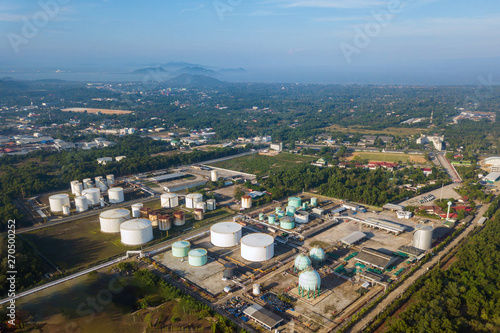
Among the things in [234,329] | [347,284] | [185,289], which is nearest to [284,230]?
[347,284]

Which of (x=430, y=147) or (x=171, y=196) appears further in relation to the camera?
(x=430, y=147)

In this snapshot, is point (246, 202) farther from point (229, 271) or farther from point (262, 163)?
point (262, 163)

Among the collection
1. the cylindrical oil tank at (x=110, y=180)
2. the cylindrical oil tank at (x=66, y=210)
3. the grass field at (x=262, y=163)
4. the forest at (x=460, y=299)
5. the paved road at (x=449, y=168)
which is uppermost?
the cylindrical oil tank at (x=110, y=180)

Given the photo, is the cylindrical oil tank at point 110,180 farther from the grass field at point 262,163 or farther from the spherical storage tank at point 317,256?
the spherical storage tank at point 317,256

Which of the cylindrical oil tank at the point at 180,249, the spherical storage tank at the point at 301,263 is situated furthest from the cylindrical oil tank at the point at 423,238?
the cylindrical oil tank at the point at 180,249

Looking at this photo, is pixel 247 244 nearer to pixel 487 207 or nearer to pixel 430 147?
pixel 487 207

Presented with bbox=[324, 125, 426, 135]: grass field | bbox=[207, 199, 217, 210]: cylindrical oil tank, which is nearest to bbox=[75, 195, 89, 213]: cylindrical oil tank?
bbox=[207, 199, 217, 210]: cylindrical oil tank

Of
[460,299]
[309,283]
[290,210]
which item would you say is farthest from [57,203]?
[460,299]
